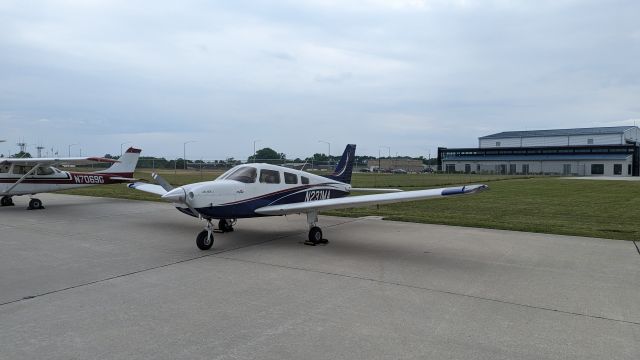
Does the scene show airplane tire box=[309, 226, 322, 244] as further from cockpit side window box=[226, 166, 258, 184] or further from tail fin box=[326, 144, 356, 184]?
tail fin box=[326, 144, 356, 184]

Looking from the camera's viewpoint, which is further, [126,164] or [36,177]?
[126,164]

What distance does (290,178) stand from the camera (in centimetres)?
1078

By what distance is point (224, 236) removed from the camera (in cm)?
1068

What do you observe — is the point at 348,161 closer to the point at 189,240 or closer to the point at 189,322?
the point at 189,240

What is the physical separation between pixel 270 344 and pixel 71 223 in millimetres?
10745

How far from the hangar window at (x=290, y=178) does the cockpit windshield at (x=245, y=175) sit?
0.89 meters

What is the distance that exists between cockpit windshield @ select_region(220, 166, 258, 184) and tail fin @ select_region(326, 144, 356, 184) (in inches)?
165

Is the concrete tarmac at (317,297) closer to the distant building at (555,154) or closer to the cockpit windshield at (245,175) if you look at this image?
the cockpit windshield at (245,175)

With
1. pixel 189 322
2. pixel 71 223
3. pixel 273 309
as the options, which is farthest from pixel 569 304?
pixel 71 223

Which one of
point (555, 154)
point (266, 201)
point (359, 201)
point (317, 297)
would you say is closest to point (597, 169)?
point (555, 154)

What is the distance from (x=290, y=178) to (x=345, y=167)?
369 cm

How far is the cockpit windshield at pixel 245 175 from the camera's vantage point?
32.4 feet

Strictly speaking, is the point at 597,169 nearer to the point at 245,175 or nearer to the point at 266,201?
the point at 266,201

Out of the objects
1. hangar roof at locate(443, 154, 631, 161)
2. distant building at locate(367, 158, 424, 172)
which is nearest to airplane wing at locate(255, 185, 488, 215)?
hangar roof at locate(443, 154, 631, 161)
